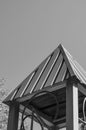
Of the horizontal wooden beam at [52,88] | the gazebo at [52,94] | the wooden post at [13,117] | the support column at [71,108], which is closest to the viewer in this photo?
the support column at [71,108]

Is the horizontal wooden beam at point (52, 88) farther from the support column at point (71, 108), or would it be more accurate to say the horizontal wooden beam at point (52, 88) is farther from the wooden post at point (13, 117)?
the wooden post at point (13, 117)

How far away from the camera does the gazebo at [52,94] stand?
17.9 ft

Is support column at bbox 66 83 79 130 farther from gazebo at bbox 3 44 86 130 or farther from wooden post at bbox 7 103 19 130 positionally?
wooden post at bbox 7 103 19 130

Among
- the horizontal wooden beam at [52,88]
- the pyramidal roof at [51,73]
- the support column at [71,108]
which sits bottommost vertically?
the support column at [71,108]

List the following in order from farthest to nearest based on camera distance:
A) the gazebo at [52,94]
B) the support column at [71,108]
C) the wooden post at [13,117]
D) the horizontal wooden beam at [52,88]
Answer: the wooden post at [13,117] < the horizontal wooden beam at [52,88] < the gazebo at [52,94] < the support column at [71,108]

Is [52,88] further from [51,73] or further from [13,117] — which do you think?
[13,117]

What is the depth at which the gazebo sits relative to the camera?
5.45 metres

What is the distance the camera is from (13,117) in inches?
242

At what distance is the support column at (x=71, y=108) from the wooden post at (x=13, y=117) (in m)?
1.18

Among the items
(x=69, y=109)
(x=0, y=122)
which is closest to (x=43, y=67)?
(x=69, y=109)

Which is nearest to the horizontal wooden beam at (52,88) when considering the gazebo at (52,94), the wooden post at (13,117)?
the gazebo at (52,94)

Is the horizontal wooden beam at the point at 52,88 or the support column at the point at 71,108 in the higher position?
the horizontal wooden beam at the point at 52,88

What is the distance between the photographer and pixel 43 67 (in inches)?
253

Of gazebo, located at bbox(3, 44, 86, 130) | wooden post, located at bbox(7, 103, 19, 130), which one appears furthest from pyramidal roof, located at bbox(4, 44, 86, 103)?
wooden post, located at bbox(7, 103, 19, 130)
